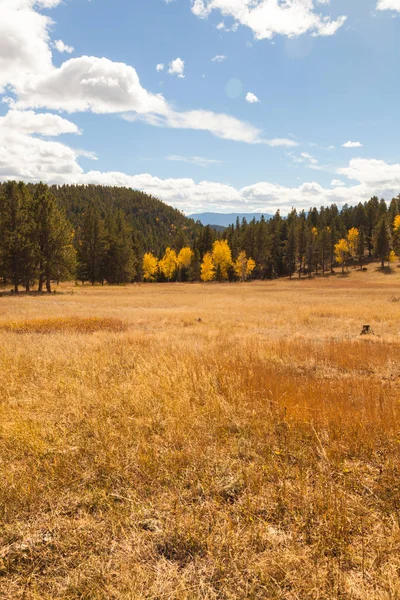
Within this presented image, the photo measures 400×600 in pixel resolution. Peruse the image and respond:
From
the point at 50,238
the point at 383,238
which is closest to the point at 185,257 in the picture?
the point at 50,238

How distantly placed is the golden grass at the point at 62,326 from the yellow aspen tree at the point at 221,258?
6531cm

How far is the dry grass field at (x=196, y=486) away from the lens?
7.72 ft

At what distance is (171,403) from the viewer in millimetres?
5121

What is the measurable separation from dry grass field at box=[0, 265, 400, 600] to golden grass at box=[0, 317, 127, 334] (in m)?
7.84

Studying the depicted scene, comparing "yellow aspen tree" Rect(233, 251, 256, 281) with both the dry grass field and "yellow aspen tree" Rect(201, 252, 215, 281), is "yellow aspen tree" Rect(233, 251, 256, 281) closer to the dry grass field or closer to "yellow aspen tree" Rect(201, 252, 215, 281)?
"yellow aspen tree" Rect(201, 252, 215, 281)

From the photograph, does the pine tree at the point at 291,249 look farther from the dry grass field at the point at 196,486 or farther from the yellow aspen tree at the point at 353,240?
the dry grass field at the point at 196,486

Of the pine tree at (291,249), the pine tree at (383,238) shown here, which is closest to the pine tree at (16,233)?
the pine tree at (291,249)

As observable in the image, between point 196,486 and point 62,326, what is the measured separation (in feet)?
46.0

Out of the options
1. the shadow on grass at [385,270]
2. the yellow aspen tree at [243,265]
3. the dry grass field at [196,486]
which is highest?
the yellow aspen tree at [243,265]

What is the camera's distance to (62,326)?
15523 millimetres

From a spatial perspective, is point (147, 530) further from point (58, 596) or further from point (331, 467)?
point (331, 467)

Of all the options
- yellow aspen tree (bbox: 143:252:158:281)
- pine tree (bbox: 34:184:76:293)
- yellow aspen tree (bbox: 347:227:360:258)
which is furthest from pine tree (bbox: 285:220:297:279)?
pine tree (bbox: 34:184:76:293)

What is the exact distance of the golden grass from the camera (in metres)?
14.4

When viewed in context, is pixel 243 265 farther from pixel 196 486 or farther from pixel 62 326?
pixel 196 486
